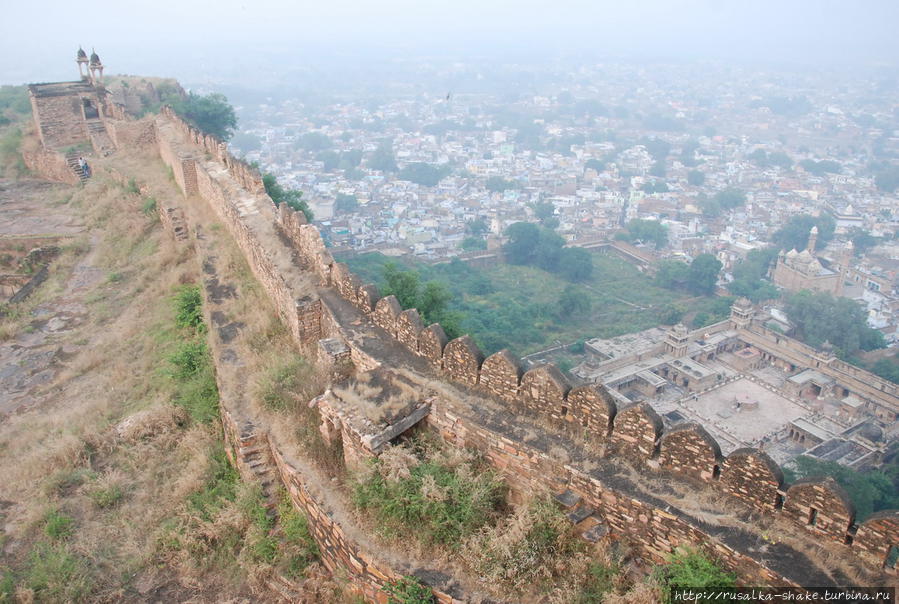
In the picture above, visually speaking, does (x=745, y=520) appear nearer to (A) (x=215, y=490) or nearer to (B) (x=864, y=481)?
(A) (x=215, y=490)

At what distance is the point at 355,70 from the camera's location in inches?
7195

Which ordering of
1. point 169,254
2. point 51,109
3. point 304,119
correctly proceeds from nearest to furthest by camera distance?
point 169,254 < point 51,109 < point 304,119

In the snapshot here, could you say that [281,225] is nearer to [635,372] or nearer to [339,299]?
[339,299]

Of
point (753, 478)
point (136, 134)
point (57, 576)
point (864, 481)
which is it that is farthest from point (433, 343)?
point (864, 481)

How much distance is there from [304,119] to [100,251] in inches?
4470

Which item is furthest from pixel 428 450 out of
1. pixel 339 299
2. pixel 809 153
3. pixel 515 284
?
pixel 809 153

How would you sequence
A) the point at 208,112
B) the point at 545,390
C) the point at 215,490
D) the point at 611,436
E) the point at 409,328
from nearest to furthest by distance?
the point at 611,436 → the point at 545,390 → the point at 215,490 → the point at 409,328 → the point at 208,112

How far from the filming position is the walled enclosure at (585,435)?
3645 mm

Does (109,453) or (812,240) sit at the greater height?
(109,453)

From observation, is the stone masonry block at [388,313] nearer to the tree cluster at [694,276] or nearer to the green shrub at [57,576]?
the green shrub at [57,576]

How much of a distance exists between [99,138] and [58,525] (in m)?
17.2

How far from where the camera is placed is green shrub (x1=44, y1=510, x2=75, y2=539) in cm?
550

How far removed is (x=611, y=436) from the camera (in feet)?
14.8

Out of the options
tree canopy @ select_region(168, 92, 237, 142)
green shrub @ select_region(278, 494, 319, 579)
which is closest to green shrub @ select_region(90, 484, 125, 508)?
green shrub @ select_region(278, 494, 319, 579)
